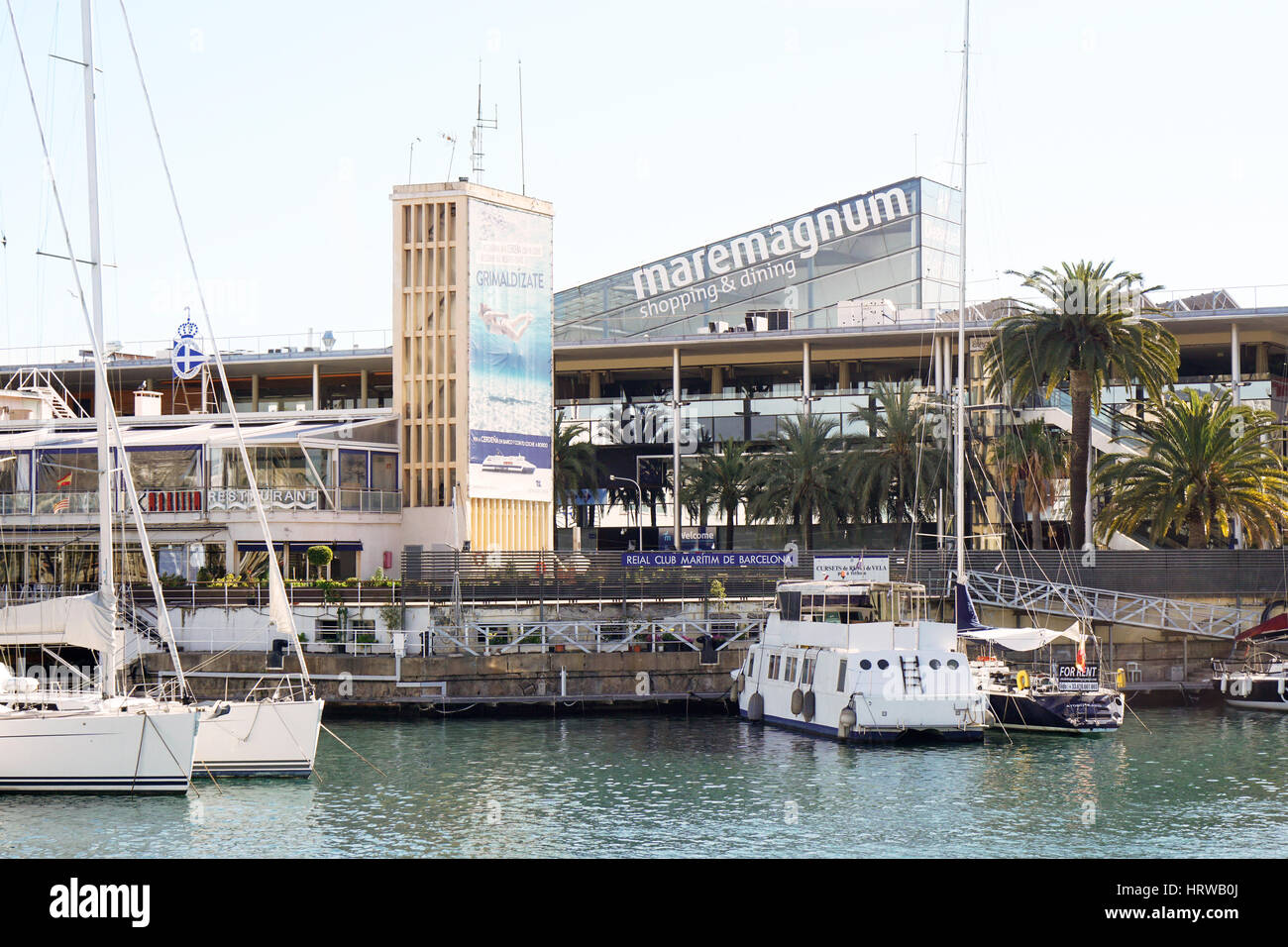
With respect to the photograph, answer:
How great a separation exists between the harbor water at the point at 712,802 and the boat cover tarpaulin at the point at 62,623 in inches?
173

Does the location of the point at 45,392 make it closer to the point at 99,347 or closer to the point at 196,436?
the point at 196,436

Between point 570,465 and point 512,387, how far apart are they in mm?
10094

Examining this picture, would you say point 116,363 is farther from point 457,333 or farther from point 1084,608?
point 1084,608

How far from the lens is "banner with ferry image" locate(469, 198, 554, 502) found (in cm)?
7188

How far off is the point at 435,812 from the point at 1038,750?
63.0 feet

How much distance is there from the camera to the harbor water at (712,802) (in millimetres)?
31094

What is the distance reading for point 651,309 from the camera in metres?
97.7

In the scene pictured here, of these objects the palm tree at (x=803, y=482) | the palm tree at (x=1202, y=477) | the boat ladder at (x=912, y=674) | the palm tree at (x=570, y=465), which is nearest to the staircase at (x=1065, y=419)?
the palm tree at (x=803, y=482)

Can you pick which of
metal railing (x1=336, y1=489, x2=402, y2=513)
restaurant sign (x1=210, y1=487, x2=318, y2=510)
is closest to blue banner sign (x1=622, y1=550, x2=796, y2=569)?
metal railing (x1=336, y1=489, x2=402, y2=513)

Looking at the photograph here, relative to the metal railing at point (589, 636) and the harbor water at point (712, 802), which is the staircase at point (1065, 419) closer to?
the metal railing at point (589, 636)

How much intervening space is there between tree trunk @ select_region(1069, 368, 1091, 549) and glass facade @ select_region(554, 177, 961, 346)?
29.6 metres

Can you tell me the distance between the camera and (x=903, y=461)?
7156 cm
